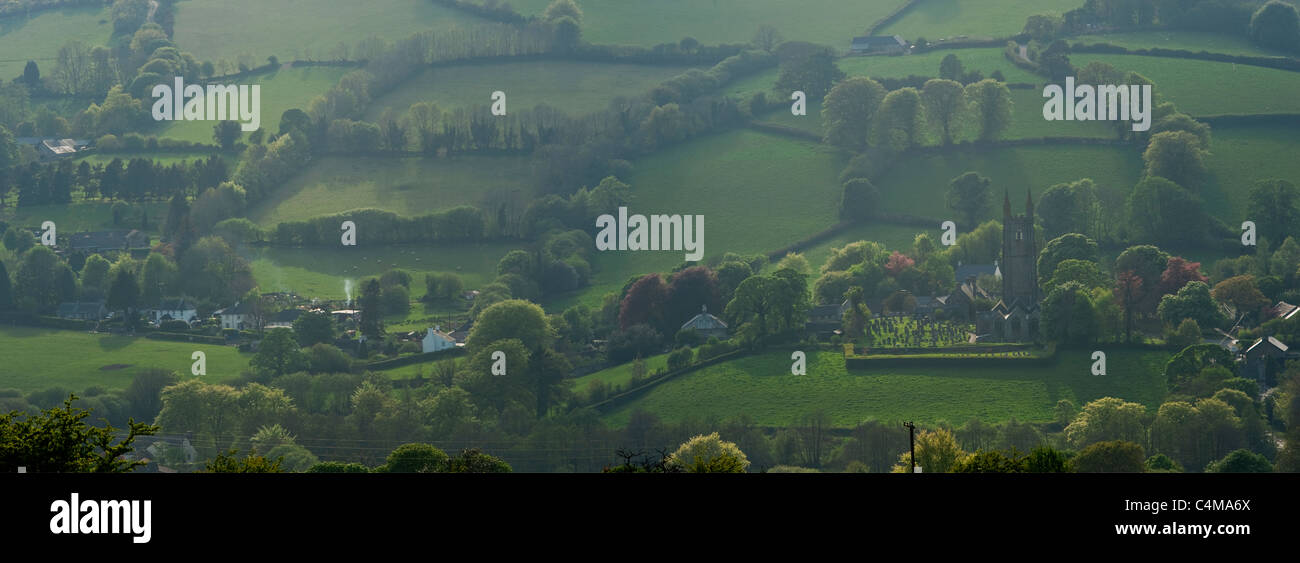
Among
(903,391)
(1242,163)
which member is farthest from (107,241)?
(1242,163)

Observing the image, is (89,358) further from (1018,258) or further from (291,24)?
(291,24)

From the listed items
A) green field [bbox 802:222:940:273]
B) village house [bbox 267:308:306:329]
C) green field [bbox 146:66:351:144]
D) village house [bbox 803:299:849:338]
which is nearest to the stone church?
village house [bbox 803:299:849:338]

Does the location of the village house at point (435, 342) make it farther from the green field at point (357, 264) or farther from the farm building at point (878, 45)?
the farm building at point (878, 45)

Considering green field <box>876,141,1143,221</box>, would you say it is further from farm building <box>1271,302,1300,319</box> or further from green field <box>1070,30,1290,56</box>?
green field <box>1070,30,1290,56</box>

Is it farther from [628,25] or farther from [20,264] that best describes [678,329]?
[628,25]

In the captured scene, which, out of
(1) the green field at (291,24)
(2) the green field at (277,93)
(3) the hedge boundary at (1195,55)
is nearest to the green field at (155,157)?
(2) the green field at (277,93)

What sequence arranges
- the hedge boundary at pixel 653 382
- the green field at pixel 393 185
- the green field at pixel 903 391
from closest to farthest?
the green field at pixel 903 391
the hedge boundary at pixel 653 382
the green field at pixel 393 185
